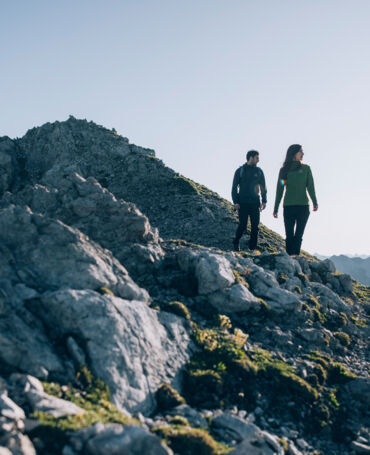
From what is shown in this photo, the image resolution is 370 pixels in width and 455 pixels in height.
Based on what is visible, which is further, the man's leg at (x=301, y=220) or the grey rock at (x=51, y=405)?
the man's leg at (x=301, y=220)

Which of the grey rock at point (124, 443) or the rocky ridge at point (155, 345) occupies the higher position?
the rocky ridge at point (155, 345)

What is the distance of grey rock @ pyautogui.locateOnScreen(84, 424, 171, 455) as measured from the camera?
6.36 meters

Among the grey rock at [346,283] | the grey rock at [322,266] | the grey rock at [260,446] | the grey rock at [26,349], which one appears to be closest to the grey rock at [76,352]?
the grey rock at [26,349]

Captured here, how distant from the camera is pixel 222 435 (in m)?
8.43

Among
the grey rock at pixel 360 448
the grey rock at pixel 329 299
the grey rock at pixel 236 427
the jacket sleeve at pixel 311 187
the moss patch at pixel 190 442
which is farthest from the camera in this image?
the jacket sleeve at pixel 311 187

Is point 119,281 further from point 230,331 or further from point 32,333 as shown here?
point 230,331

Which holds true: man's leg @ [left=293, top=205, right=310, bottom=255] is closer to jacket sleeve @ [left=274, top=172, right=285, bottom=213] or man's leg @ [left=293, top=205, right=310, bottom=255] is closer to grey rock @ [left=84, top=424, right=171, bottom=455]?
jacket sleeve @ [left=274, top=172, right=285, bottom=213]

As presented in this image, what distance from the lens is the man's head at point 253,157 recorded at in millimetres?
19000

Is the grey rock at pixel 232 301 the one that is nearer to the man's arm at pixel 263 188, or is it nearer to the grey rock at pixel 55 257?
the grey rock at pixel 55 257

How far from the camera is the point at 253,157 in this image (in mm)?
19031

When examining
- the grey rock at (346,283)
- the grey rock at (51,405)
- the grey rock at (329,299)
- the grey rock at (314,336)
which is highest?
the grey rock at (346,283)

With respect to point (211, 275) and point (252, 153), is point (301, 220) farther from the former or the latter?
point (211, 275)

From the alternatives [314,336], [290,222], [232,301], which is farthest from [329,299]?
[232,301]

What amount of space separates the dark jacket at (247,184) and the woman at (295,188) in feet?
3.74
